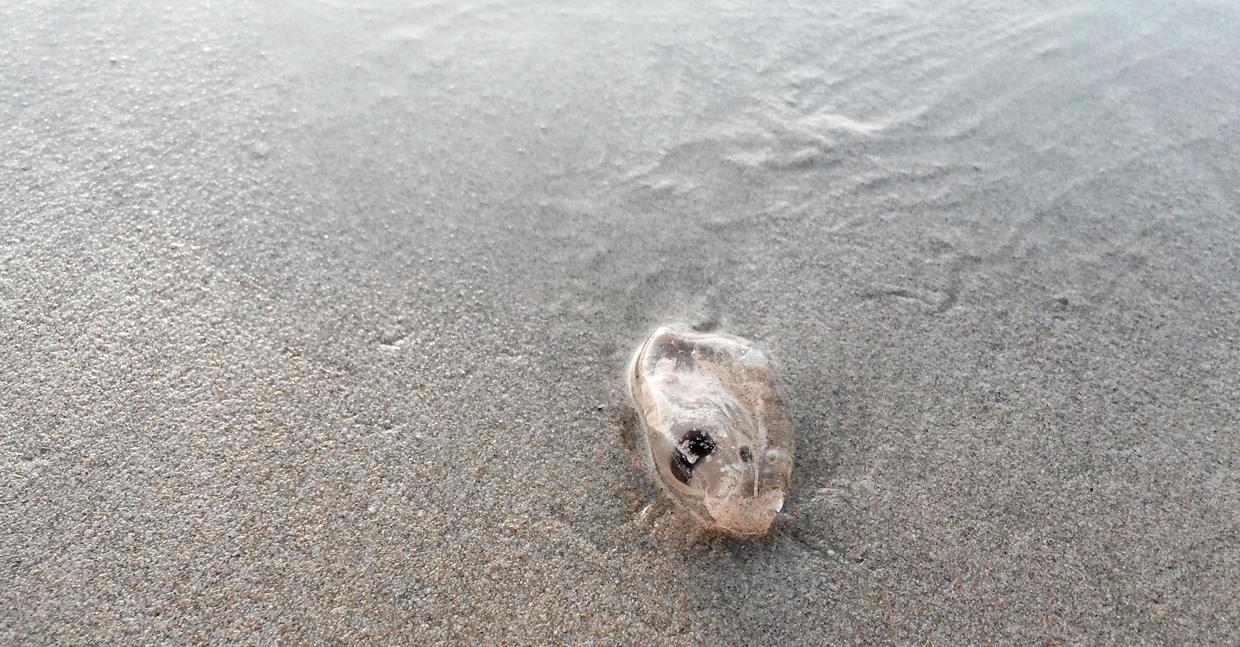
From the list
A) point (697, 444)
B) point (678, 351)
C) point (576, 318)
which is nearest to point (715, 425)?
point (697, 444)

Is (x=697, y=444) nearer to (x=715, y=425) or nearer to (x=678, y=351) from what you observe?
(x=715, y=425)

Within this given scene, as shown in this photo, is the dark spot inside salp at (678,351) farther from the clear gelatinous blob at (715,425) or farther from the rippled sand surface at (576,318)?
the rippled sand surface at (576,318)

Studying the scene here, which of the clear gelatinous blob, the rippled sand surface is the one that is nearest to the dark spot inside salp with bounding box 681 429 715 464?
the clear gelatinous blob

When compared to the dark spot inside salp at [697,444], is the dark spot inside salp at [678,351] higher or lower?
higher

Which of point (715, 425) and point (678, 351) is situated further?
point (678, 351)

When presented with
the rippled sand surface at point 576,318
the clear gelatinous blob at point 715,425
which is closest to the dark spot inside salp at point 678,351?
the clear gelatinous blob at point 715,425

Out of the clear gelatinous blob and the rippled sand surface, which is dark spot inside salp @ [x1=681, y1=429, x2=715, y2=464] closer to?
the clear gelatinous blob
